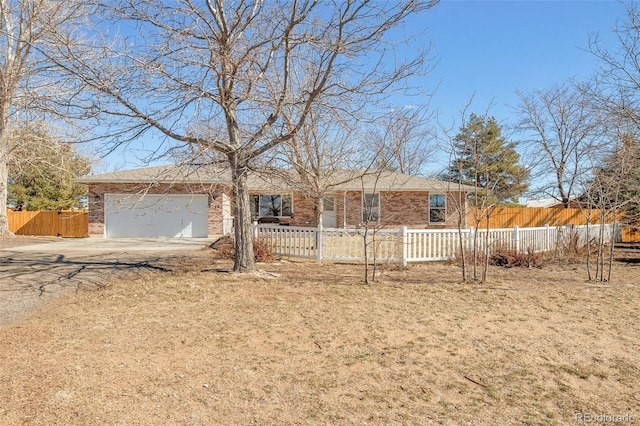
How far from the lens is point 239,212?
25.6 ft

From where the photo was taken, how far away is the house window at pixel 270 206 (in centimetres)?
1909

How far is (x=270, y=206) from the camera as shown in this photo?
63.0 feet

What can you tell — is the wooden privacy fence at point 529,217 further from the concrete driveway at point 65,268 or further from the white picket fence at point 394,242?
the concrete driveway at point 65,268

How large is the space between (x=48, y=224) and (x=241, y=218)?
1523 cm

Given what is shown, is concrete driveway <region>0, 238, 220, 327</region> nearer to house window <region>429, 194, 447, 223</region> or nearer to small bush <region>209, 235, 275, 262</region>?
small bush <region>209, 235, 275, 262</region>

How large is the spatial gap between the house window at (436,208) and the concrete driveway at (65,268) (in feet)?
37.6

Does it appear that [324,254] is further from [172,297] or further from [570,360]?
[570,360]

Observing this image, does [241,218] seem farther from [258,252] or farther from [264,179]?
[258,252]

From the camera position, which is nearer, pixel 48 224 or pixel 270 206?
pixel 48 224

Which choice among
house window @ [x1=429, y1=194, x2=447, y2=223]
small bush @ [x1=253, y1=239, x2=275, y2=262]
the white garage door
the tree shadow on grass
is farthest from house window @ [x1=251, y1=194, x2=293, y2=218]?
small bush @ [x1=253, y1=239, x2=275, y2=262]

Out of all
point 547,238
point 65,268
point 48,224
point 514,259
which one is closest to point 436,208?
point 547,238

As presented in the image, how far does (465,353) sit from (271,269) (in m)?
5.48

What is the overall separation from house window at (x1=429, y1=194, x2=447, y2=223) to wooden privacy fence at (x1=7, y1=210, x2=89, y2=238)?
51.1ft

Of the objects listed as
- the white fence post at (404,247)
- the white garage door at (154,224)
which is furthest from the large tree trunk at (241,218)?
the white garage door at (154,224)
